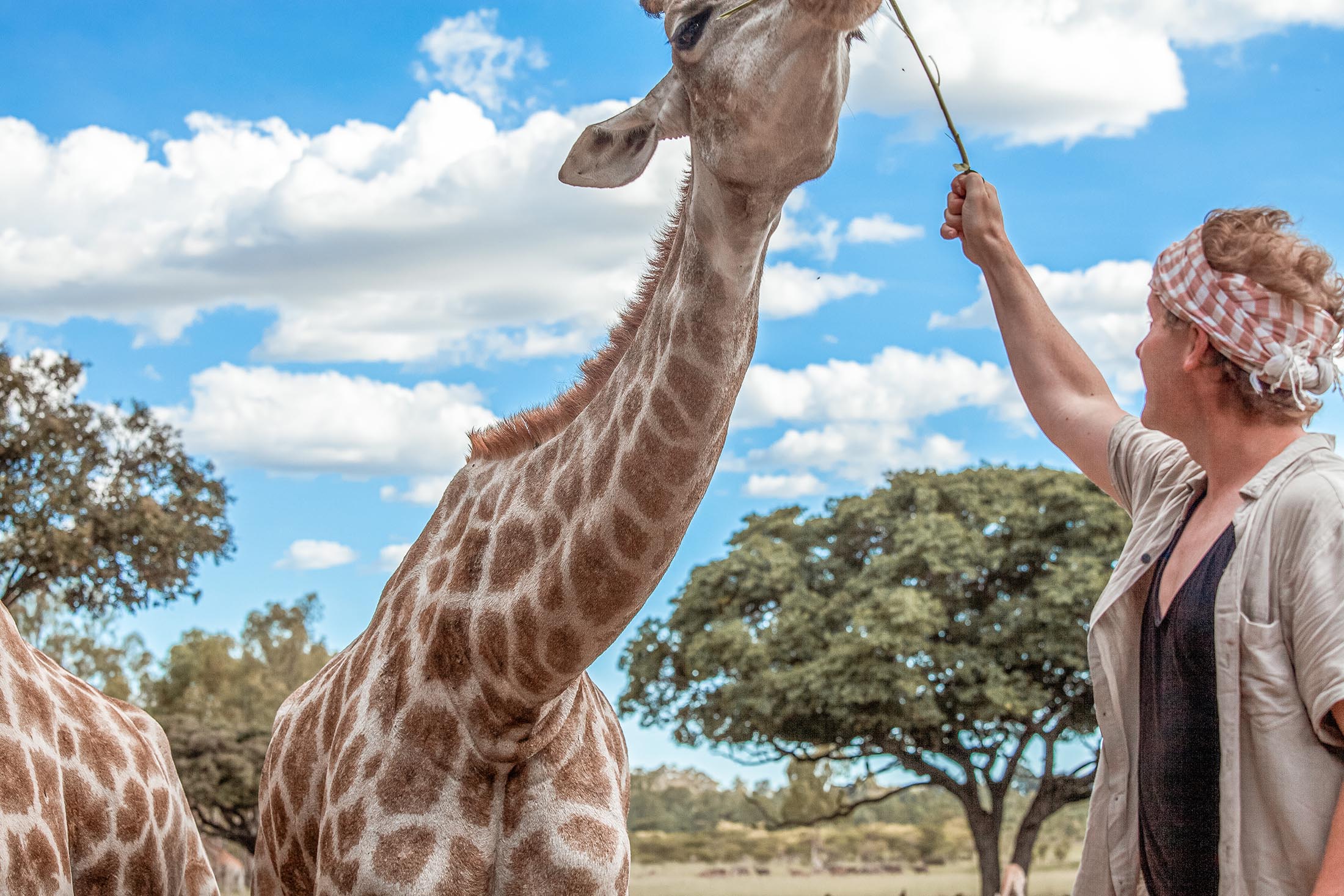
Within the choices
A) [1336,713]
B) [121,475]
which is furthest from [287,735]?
[121,475]

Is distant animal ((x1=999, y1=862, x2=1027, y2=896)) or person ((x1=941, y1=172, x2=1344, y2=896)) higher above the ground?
person ((x1=941, y1=172, x2=1344, y2=896))

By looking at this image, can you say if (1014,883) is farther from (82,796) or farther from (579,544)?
(579,544)

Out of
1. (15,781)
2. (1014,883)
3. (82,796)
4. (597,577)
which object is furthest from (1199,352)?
(1014,883)

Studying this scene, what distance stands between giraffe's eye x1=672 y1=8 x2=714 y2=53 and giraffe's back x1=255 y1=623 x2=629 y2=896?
183 centimetres

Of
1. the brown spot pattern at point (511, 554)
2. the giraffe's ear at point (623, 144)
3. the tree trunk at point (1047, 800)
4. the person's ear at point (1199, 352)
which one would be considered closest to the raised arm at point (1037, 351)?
the person's ear at point (1199, 352)

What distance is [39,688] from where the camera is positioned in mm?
4215

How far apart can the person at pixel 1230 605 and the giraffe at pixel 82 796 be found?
2962mm

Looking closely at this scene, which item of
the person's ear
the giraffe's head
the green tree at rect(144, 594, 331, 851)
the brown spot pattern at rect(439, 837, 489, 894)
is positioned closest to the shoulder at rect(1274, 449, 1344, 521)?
the person's ear

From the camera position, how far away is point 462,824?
3.41 m

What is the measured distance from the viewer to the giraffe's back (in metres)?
3.39

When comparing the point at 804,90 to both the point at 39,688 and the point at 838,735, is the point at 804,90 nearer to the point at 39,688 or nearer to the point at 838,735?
the point at 39,688

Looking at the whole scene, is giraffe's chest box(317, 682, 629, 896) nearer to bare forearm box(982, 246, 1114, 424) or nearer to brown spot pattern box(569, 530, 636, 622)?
brown spot pattern box(569, 530, 636, 622)

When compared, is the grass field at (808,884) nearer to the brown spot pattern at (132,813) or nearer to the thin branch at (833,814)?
the thin branch at (833,814)

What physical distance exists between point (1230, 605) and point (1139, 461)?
788 mm
